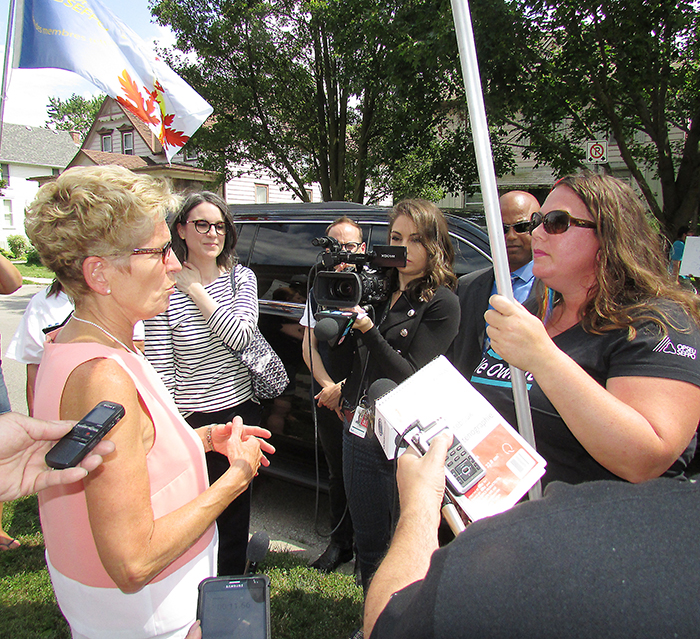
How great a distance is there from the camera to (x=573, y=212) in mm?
1433

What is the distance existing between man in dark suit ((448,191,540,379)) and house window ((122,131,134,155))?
76.4 ft

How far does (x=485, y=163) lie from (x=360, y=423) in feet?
4.06

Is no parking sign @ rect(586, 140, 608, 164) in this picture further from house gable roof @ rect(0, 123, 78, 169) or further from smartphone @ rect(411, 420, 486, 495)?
house gable roof @ rect(0, 123, 78, 169)

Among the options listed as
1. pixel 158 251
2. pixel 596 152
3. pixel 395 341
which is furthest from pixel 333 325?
pixel 596 152

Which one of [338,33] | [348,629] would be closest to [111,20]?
[348,629]

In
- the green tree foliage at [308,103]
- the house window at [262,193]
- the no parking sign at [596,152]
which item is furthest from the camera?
the house window at [262,193]

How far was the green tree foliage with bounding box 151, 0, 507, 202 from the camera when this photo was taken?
9.56m

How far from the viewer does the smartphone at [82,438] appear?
A: 0.97 metres

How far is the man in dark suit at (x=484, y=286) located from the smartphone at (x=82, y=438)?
1376 millimetres

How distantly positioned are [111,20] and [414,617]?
9.39ft

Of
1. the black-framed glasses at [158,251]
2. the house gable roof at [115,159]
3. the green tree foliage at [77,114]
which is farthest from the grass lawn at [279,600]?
the green tree foliage at [77,114]

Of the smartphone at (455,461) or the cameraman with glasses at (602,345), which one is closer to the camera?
the smartphone at (455,461)

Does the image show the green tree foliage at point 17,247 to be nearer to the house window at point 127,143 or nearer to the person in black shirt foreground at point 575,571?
the house window at point 127,143

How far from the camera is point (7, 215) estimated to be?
112ft
